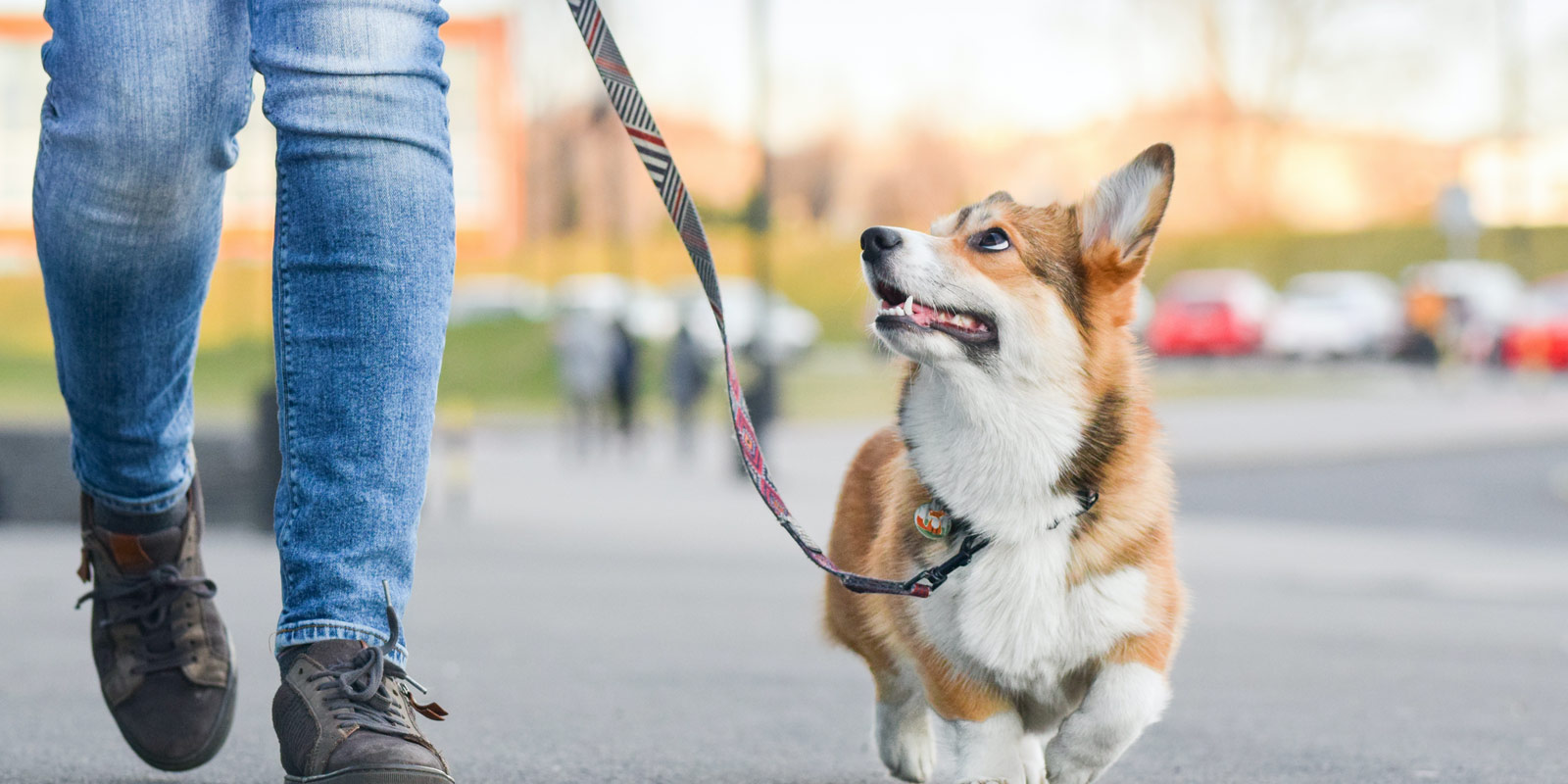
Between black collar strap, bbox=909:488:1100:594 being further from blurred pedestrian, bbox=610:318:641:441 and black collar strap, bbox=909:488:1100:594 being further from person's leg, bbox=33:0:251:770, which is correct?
blurred pedestrian, bbox=610:318:641:441

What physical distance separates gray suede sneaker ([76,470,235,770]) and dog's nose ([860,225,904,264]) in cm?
126

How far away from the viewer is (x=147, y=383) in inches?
108

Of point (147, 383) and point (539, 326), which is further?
→ point (539, 326)

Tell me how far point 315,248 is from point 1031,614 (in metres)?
1.19

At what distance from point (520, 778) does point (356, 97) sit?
4.10ft

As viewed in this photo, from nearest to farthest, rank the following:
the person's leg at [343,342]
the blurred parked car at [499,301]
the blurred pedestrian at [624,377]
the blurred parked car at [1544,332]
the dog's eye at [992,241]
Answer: the person's leg at [343,342] < the dog's eye at [992,241] < the blurred pedestrian at [624,377] < the blurred parked car at [1544,332] < the blurred parked car at [499,301]

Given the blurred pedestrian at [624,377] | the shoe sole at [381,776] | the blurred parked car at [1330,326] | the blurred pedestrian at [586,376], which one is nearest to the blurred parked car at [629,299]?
the blurred parked car at [1330,326]

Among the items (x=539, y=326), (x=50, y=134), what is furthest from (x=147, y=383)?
(x=539, y=326)

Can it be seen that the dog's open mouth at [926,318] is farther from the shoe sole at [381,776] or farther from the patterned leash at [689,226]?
the shoe sole at [381,776]

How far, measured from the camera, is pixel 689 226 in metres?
2.71

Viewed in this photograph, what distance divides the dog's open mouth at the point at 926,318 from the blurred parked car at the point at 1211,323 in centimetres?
3795

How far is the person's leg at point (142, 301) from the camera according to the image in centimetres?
246

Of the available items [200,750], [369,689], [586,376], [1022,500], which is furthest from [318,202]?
[586,376]

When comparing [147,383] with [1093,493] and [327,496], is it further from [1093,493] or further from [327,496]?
[1093,493]
